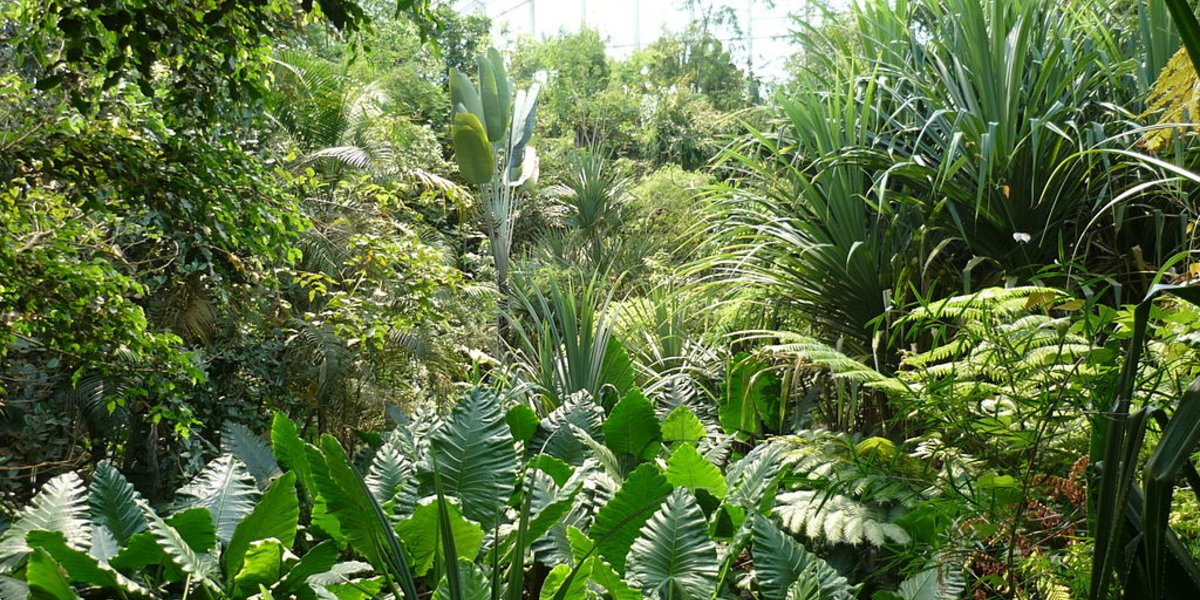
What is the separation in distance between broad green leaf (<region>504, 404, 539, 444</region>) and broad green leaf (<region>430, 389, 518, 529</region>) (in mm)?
713

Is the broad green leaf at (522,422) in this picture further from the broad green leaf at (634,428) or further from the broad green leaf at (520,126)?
the broad green leaf at (520,126)

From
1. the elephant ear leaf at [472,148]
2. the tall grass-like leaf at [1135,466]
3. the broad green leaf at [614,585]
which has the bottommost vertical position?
the broad green leaf at [614,585]

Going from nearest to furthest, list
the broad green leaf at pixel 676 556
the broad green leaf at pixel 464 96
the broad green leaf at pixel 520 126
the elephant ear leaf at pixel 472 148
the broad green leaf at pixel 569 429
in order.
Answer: the broad green leaf at pixel 676 556, the broad green leaf at pixel 569 429, the elephant ear leaf at pixel 472 148, the broad green leaf at pixel 464 96, the broad green leaf at pixel 520 126

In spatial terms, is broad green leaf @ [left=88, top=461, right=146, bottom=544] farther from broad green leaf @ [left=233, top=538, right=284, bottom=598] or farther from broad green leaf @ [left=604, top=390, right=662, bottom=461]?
broad green leaf @ [left=604, top=390, right=662, bottom=461]

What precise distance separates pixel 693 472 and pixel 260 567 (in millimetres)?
1425

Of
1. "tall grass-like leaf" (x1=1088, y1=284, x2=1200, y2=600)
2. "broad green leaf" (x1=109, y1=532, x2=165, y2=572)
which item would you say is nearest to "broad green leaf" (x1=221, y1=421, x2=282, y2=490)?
"broad green leaf" (x1=109, y1=532, x2=165, y2=572)

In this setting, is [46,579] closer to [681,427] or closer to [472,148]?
[681,427]

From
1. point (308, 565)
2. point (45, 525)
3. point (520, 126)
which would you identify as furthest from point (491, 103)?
point (308, 565)

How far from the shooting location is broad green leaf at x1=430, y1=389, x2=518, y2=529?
324 cm

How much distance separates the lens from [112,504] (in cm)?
333

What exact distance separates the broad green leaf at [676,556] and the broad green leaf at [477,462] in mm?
593

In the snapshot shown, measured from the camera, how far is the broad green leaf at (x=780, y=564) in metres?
2.72

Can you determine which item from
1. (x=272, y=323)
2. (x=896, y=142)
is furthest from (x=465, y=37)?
(x=896, y=142)

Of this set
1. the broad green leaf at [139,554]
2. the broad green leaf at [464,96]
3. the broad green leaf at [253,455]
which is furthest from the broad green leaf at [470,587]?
the broad green leaf at [464,96]
